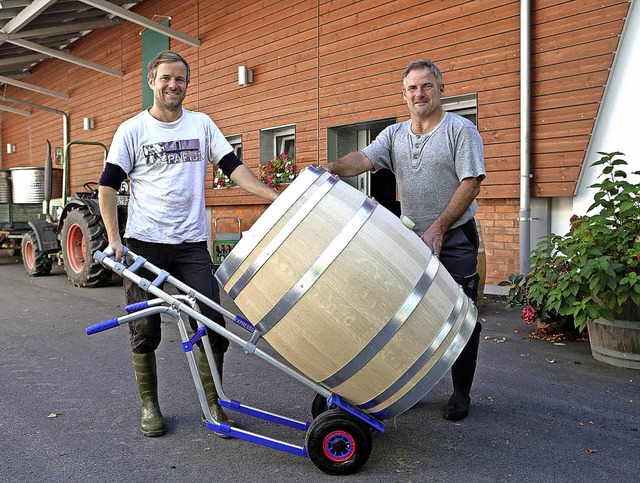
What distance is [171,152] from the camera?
3035mm

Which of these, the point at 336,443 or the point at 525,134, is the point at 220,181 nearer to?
the point at 525,134

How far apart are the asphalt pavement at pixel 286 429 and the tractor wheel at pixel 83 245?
3.36 metres

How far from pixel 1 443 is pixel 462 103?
19.9ft

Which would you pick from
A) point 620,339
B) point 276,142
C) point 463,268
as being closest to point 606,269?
point 620,339

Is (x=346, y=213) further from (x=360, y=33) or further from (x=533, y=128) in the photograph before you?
(x=360, y=33)

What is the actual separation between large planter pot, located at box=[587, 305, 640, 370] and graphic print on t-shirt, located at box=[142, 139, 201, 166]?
2975 millimetres

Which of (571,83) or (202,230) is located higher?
(571,83)

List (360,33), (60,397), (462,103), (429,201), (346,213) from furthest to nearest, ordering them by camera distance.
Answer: (360,33) < (462,103) < (60,397) < (429,201) < (346,213)

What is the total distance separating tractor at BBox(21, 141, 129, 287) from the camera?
27.2 feet

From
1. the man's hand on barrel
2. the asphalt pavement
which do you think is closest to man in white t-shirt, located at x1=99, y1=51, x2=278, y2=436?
the asphalt pavement

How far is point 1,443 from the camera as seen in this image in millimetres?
2896

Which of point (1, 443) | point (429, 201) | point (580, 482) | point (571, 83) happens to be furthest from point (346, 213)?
point (571, 83)

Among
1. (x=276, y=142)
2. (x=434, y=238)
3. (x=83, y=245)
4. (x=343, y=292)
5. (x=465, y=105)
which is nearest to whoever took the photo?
(x=343, y=292)

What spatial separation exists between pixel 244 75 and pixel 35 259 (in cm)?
462
